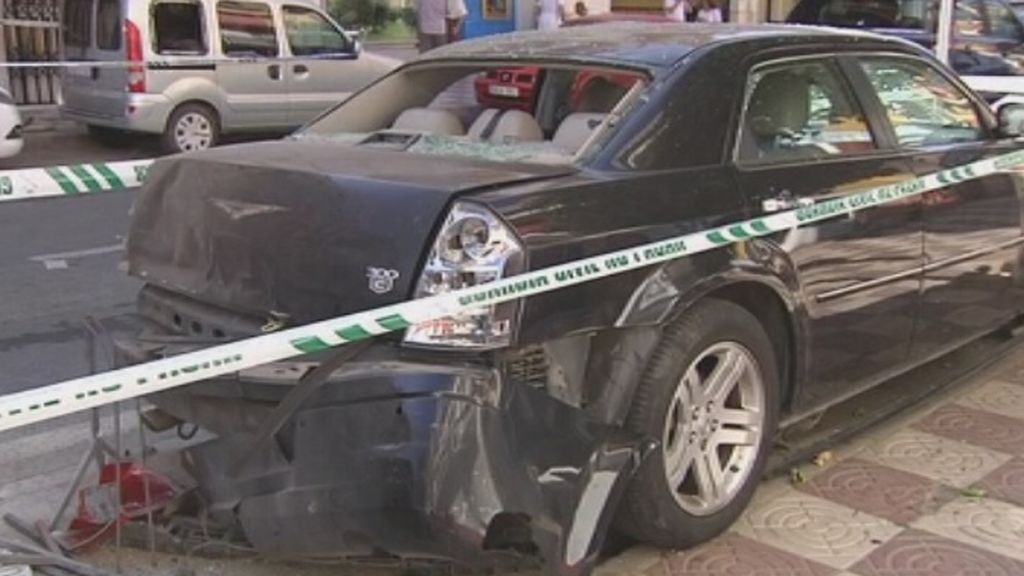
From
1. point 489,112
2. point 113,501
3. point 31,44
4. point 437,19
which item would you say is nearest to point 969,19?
point 437,19

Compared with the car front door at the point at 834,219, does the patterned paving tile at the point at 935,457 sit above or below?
below

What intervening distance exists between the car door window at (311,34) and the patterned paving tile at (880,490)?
33.6ft

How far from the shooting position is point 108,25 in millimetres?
12500

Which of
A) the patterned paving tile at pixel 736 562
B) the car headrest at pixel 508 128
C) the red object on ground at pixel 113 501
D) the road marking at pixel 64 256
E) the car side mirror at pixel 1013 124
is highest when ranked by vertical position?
the car headrest at pixel 508 128

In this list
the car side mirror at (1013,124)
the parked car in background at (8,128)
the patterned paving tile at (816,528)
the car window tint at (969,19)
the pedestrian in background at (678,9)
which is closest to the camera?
the patterned paving tile at (816,528)

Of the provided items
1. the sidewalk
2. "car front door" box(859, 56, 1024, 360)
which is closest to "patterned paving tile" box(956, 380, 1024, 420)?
the sidewalk

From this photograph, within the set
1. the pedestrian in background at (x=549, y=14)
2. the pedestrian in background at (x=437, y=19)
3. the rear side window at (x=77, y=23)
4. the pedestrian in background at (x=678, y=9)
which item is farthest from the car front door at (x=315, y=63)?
the pedestrian in background at (x=678, y=9)

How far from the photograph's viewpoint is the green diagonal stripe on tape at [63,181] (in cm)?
437

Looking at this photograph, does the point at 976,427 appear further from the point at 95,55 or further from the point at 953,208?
the point at 95,55

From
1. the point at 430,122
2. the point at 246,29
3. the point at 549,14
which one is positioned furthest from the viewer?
the point at 549,14

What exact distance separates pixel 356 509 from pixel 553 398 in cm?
60

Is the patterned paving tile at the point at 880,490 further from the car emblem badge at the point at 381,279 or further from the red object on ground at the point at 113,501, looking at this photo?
the red object on ground at the point at 113,501

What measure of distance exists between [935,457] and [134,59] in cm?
983

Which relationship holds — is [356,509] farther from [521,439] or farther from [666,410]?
[666,410]
